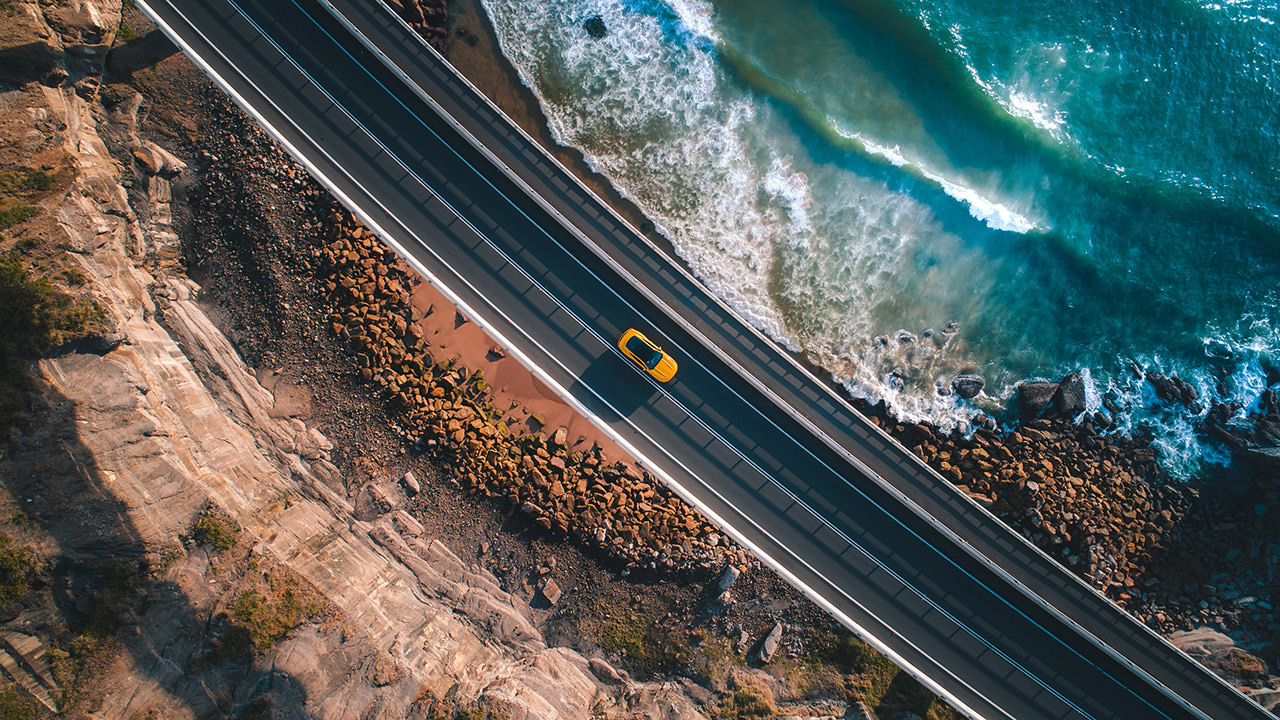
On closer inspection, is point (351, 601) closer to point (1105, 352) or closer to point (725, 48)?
point (725, 48)

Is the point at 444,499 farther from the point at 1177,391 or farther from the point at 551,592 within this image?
the point at 1177,391

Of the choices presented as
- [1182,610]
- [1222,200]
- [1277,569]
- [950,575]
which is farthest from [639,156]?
[1277,569]

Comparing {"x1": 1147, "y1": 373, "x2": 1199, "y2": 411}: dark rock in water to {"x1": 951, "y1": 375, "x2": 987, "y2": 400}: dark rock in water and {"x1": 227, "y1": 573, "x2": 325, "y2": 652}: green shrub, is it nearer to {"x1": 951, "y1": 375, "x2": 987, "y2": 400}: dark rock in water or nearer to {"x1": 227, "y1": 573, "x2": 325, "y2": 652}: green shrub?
{"x1": 951, "y1": 375, "x2": 987, "y2": 400}: dark rock in water

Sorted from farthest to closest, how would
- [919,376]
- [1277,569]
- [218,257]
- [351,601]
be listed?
[919,376]
[1277,569]
[218,257]
[351,601]

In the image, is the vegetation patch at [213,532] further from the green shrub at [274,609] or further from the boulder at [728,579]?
the boulder at [728,579]

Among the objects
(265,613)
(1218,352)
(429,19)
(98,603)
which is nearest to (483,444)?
(265,613)
